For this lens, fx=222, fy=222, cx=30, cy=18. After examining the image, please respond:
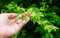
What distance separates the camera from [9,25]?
2.31m

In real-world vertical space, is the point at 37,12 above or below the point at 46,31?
above

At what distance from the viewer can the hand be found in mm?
2236

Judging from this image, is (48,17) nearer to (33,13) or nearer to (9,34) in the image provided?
(33,13)

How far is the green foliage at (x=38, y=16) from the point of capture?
2.71 meters

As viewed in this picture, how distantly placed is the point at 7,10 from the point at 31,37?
513 mm

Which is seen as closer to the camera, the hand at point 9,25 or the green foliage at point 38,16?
the hand at point 9,25

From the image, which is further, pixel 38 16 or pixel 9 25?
pixel 38 16

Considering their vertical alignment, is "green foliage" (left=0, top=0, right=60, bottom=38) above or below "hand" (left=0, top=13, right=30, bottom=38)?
below

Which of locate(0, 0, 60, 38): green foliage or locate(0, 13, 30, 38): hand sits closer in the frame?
locate(0, 13, 30, 38): hand

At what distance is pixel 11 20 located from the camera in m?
2.39

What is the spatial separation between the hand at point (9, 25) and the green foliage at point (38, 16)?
0.96 ft

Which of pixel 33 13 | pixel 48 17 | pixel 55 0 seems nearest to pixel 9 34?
pixel 33 13

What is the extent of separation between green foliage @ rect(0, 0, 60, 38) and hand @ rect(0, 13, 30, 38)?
29 centimetres

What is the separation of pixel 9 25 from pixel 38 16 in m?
0.50
